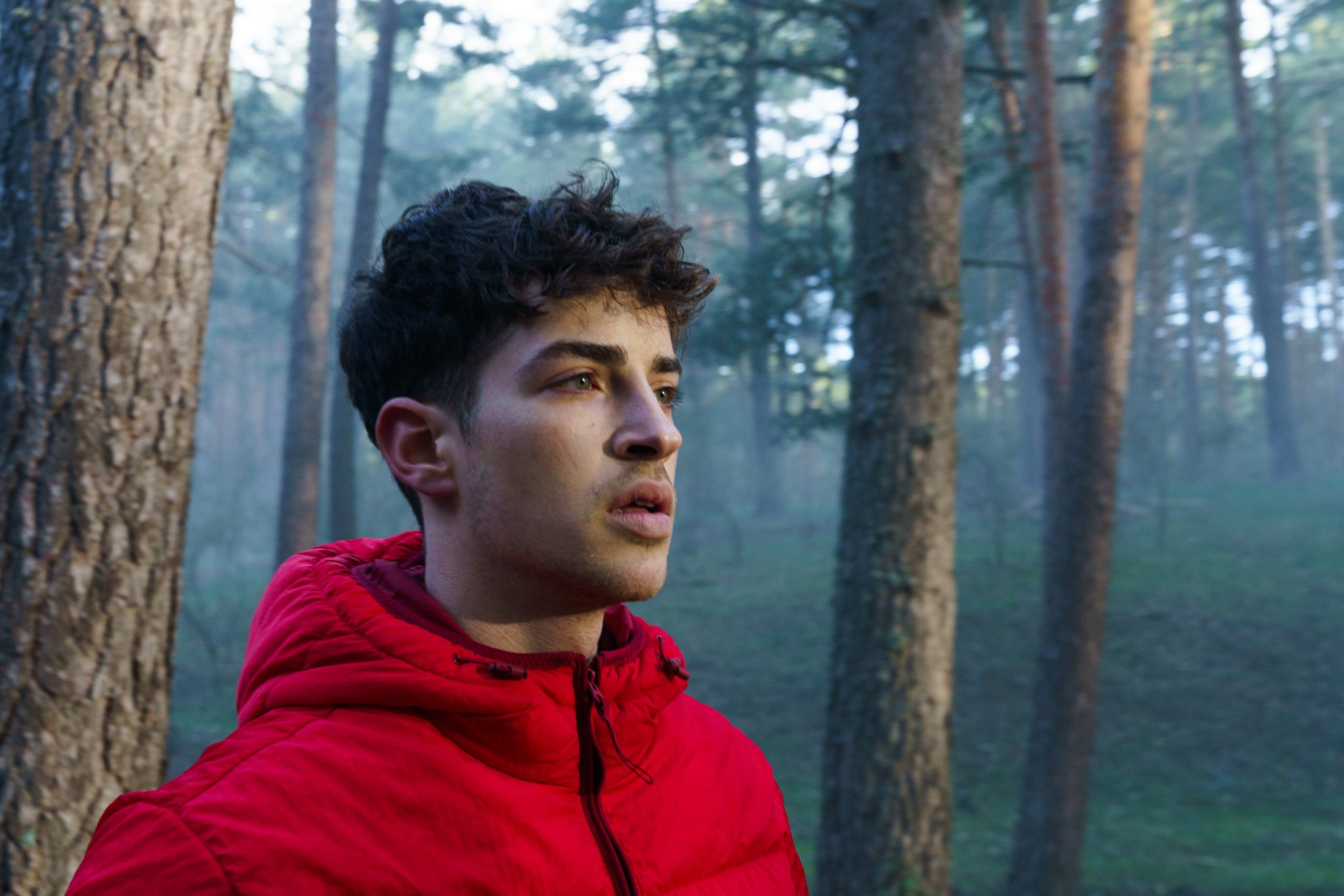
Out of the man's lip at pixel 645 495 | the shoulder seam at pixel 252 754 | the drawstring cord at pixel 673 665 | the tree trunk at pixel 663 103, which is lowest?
the shoulder seam at pixel 252 754

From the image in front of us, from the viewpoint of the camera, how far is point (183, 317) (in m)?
3.12

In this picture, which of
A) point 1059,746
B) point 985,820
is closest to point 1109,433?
point 1059,746

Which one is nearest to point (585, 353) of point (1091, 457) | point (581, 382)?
point (581, 382)

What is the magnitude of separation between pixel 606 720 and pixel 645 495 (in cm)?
37

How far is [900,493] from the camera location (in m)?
5.66

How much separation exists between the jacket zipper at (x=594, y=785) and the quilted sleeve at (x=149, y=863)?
1.76 feet

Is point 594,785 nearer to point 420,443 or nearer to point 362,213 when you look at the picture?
point 420,443

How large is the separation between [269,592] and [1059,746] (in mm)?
7233

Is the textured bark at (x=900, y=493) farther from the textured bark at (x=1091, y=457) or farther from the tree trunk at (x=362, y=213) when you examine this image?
the tree trunk at (x=362, y=213)

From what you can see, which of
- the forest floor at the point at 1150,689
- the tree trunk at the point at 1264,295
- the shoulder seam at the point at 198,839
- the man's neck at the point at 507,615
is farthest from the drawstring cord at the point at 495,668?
the tree trunk at the point at 1264,295

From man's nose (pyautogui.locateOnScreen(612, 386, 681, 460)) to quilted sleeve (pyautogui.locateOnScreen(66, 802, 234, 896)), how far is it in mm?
800

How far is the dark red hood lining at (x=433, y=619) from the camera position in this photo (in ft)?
5.22

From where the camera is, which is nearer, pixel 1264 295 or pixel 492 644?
pixel 492 644

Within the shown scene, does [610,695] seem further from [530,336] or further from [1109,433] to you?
[1109,433]
